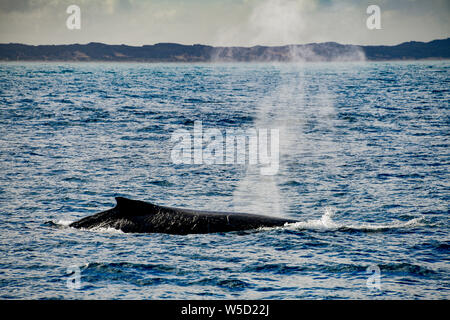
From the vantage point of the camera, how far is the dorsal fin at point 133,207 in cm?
1691

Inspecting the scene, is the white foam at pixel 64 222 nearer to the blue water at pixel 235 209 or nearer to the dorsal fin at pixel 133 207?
the blue water at pixel 235 209

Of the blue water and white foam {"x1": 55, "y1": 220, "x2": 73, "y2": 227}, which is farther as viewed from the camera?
white foam {"x1": 55, "y1": 220, "x2": 73, "y2": 227}

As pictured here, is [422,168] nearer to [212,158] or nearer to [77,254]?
[212,158]

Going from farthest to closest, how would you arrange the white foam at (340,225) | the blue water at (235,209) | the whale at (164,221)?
1. the white foam at (340,225)
2. the whale at (164,221)
3. the blue water at (235,209)

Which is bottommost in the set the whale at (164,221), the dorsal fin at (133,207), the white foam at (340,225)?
the white foam at (340,225)

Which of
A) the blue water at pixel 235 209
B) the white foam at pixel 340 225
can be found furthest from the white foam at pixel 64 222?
the white foam at pixel 340 225

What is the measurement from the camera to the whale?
1684cm

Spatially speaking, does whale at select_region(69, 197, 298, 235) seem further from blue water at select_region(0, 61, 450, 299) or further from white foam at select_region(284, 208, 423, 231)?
white foam at select_region(284, 208, 423, 231)

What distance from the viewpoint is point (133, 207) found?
17141 millimetres

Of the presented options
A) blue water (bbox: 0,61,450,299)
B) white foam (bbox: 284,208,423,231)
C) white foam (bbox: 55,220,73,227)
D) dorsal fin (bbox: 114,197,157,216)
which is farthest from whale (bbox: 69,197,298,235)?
white foam (bbox: 284,208,423,231)

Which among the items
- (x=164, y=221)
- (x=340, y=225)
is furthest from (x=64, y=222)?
(x=340, y=225)

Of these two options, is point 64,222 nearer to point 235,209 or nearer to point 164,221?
point 164,221

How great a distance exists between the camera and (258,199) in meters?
22.9
